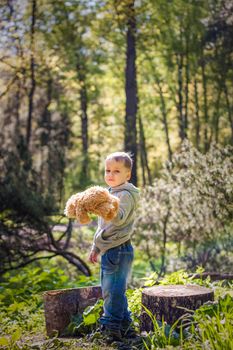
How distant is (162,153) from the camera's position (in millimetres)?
33625

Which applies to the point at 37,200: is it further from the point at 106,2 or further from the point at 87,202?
the point at 106,2

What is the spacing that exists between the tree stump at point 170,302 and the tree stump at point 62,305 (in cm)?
102

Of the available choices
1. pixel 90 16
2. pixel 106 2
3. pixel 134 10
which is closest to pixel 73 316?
pixel 134 10

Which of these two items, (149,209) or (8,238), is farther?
(149,209)

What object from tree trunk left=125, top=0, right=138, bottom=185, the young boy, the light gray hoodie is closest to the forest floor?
the young boy

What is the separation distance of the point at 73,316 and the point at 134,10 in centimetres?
1116

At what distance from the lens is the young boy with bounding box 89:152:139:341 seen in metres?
5.13

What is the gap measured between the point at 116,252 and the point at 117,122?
2403 centimetres

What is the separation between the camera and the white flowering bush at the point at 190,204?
339 inches

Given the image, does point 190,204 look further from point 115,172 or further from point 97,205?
point 97,205

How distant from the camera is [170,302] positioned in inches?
193

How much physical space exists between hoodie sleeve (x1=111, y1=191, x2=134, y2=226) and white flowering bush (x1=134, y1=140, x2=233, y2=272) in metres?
3.27

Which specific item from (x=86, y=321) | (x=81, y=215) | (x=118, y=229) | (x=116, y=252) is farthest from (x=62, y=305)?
(x=81, y=215)

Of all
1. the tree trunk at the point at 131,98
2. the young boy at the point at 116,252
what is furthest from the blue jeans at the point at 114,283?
the tree trunk at the point at 131,98
